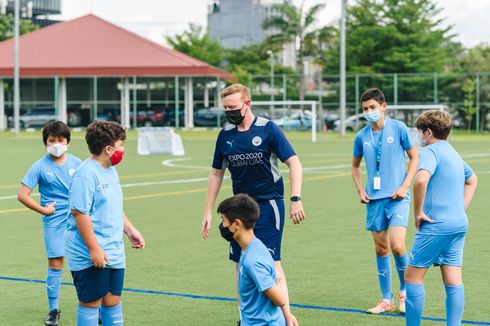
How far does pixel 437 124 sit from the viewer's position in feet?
25.1

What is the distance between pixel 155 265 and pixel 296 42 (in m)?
78.5

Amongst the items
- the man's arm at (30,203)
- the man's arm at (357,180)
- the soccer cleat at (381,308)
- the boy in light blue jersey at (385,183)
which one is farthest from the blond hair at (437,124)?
the man's arm at (30,203)

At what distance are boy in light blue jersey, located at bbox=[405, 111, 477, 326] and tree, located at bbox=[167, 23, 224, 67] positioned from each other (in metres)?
89.4

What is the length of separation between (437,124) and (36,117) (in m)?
65.5

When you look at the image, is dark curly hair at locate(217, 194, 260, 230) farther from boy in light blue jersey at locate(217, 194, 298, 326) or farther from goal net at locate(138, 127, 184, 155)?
goal net at locate(138, 127, 184, 155)

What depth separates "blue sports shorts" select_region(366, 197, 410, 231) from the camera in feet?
30.1

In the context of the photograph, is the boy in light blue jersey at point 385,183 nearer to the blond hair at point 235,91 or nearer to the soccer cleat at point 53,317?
the blond hair at point 235,91

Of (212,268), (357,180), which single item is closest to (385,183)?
(357,180)

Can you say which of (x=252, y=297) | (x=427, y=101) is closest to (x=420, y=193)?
(x=252, y=297)

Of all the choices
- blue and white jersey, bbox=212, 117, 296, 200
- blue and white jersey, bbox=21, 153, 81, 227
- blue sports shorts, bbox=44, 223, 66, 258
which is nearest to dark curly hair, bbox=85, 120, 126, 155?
blue and white jersey, bbox=212, 117, 296, 200

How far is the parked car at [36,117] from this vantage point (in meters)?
70.9

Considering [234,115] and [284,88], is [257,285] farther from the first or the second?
[284,88]

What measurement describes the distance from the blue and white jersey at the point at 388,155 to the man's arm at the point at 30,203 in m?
2.80

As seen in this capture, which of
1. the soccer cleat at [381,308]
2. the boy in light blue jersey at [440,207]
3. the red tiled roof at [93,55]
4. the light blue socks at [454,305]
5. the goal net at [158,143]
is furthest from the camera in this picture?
the red tiled roof at [93,55]
